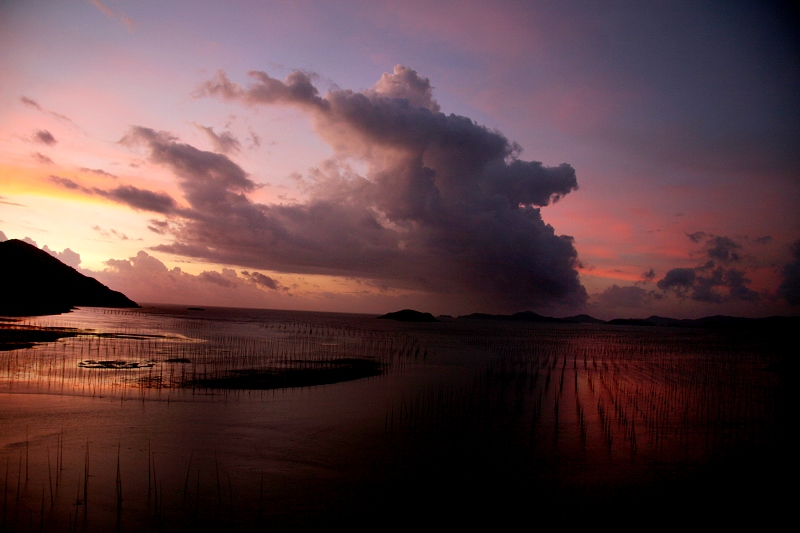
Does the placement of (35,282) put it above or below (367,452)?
above

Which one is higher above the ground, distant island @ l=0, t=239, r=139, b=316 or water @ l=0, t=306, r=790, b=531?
distant island @ l=0, t=239, r=139, b=316

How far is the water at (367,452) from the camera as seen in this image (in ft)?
38.9

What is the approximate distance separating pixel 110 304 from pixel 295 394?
563 feet

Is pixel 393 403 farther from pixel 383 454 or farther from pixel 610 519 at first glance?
pixel 610 519

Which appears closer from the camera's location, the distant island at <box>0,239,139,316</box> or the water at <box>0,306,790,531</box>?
the water at <box>0,306,790,531</box>

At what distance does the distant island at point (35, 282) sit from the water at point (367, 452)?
102m

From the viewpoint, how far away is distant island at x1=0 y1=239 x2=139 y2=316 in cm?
11050

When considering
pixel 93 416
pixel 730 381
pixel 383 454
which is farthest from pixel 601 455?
pixel 730 381

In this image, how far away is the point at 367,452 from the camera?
1620 cm

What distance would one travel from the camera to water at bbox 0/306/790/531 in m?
11.9

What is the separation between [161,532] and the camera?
34.5 ft

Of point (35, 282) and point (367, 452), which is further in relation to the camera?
point (35, 282)

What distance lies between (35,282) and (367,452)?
469ft

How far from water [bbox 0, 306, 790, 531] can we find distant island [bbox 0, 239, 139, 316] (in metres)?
102
